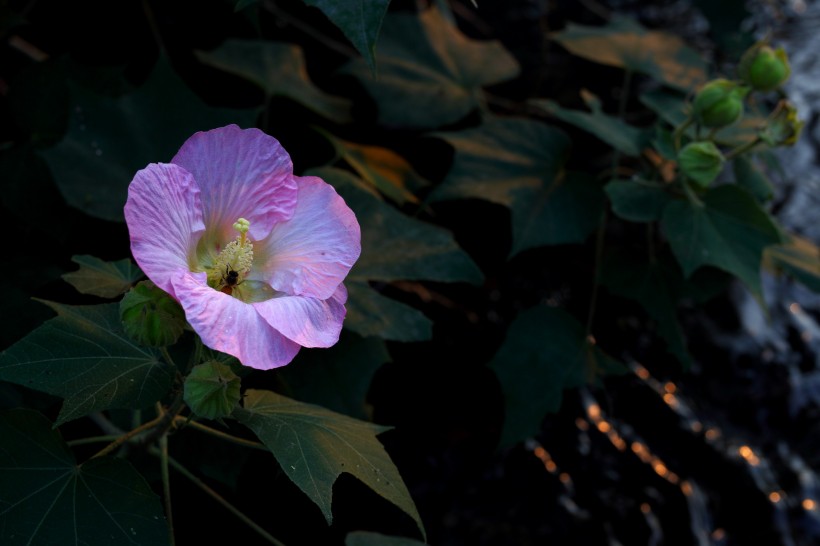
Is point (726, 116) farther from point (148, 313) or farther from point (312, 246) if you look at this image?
point (148, 313)

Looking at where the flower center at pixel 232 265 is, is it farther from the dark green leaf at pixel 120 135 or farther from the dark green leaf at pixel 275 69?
the dark green leaf at pixel 275 69

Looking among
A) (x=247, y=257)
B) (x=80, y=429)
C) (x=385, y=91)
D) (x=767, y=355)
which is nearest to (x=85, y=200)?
(x=80, y=429)

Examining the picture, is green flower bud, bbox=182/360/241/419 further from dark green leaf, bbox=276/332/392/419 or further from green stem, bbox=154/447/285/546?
dark green leaf, bbox=276/332/392/419

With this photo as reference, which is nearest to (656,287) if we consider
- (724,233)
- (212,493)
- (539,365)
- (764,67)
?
(724,233)

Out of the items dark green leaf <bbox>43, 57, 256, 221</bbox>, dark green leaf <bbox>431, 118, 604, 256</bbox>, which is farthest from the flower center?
dark green leaf <bbox>431, 118, 604, 256</bbox>

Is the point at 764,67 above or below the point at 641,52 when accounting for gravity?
above

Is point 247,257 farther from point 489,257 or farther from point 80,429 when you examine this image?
point 489,257
